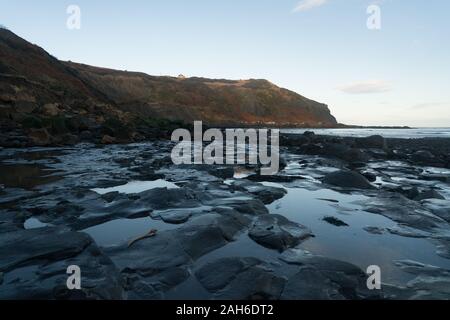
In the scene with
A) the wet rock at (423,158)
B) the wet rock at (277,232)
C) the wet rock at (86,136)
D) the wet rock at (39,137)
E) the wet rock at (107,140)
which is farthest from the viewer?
the wet rock at (86,136)

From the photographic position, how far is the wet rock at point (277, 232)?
425 cm

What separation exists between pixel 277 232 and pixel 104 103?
3739cm

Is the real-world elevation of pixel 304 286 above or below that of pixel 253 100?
below

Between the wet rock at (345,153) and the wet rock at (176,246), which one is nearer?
the wet rock at (176,246)

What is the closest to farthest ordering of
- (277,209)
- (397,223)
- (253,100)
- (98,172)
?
(397,223), (277,209), (98,172), (253,100)

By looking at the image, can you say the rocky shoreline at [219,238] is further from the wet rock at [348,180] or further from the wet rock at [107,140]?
the wet rock at [107,140]

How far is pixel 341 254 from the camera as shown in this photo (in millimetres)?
4051

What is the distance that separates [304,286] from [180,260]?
129 centimetres

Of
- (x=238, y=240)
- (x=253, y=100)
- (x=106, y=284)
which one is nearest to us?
(x=106, y=284)

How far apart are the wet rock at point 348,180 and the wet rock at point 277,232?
3546 mm

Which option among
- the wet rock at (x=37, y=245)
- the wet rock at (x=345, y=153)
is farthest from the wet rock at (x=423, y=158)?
the wet rock at (x=37, y=245)

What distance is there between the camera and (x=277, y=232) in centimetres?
450
